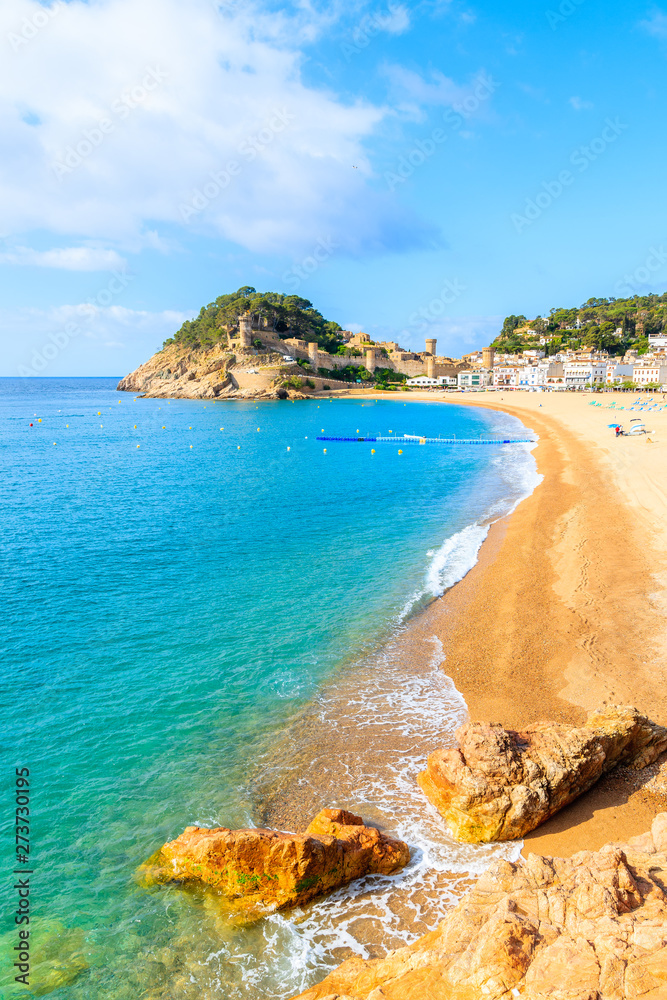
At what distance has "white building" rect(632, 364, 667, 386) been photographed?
92062 mm

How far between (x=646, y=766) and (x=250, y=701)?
678 cm

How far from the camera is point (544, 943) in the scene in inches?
171

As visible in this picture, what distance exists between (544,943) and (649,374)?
357ft

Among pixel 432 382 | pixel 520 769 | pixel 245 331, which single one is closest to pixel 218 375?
pixel 245 331

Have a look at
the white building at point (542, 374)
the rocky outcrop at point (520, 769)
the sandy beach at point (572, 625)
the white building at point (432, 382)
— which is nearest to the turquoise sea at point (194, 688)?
the rocky outcrop at point (520, 769)

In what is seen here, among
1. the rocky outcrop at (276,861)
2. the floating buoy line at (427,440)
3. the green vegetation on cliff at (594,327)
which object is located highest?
the green vegetation on cliff at (594,327)

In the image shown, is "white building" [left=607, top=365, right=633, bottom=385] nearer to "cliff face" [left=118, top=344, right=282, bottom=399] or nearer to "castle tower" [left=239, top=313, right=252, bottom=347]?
"cliff face" [left=118, top=344, right=282, bottom=399]

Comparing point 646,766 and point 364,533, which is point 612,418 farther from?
point 646,766

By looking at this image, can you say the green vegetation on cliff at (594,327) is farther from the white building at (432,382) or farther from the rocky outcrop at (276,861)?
the rocky outcrop at (276,861)

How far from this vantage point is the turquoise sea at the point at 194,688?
6.19 m

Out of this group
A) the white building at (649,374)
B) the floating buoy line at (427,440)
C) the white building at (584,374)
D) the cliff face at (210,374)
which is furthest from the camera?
the cliff face at (210,374)

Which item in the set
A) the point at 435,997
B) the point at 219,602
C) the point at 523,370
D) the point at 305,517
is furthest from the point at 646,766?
the point at 523,370

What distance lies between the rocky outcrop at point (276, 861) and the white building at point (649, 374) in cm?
10218

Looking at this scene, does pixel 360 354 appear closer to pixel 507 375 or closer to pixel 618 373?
pixel 507 375
